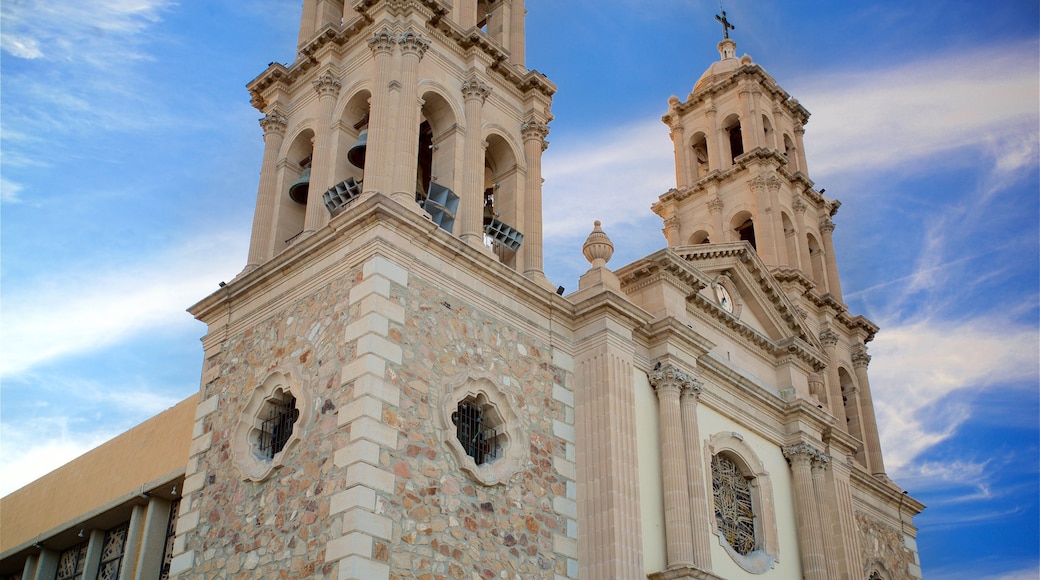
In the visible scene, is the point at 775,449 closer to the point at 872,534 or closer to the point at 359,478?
the point at 872,534

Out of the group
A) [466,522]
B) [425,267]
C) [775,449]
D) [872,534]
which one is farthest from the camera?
[872,534]

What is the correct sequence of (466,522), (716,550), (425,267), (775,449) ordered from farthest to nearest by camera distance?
(775,449) < (716,550) < (425,267) < (466,522)

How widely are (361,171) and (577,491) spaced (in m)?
6.88

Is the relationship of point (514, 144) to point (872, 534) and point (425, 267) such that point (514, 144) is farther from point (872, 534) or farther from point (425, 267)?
point (872, 534)

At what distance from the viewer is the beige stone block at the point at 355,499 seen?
14500 millimetres

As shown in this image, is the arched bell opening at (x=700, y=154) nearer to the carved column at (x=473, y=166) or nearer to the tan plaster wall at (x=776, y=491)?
the tan plaster wall at (x=776, y=491)

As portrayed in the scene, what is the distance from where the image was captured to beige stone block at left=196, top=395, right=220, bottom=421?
728 inches

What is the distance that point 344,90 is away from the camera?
810 inches

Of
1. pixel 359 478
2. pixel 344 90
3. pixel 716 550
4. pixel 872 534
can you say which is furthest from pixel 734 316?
pixel 359 478

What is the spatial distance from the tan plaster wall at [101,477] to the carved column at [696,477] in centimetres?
903

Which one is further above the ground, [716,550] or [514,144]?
[514,144]

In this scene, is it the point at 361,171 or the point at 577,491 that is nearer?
the point at 577,491

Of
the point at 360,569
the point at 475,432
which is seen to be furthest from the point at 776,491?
the point at 360,569

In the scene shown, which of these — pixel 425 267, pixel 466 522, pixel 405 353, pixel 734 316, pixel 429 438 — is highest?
pixel 734 316
